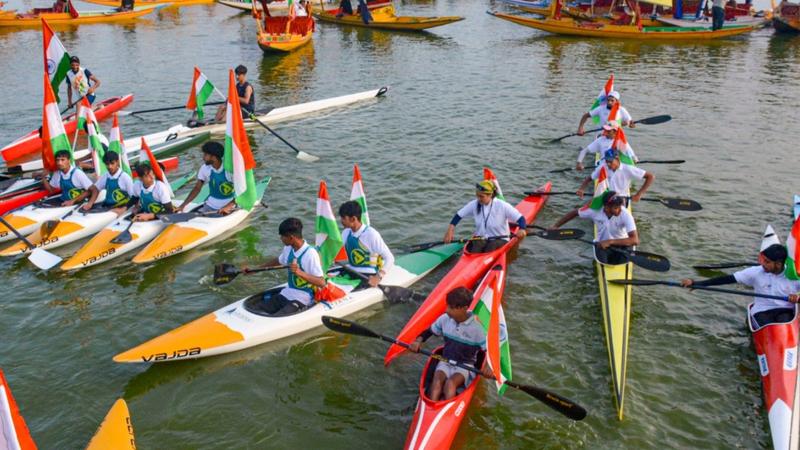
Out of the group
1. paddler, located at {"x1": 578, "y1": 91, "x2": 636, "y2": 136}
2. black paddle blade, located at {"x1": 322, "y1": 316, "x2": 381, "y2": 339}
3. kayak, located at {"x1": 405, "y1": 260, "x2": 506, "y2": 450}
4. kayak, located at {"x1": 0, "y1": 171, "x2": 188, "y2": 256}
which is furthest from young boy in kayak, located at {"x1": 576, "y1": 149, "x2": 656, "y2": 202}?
kayak, located at {"x1": 0, "y1": 171, "x2": 188, "y2": 256}

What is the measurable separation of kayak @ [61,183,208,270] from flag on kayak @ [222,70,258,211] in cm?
197

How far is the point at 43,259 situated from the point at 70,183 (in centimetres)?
272

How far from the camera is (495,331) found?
7.75 m

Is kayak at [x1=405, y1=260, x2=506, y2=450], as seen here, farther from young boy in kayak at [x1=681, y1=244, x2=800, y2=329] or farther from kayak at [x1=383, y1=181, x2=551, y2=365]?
young boy in kayak at [x1=681, y1=244, x2=800, y2=329]

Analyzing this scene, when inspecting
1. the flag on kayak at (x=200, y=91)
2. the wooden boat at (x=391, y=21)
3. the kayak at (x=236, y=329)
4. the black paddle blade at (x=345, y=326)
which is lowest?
the kayak at (x=236, y=329)

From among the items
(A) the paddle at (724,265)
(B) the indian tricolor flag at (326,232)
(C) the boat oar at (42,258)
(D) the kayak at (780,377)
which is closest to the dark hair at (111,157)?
(C) the boat oar at (42,258)

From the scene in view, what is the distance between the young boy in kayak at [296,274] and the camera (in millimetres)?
9531

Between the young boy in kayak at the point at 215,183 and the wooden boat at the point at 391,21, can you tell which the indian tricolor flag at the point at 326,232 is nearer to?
the young boy in kayak at the point at 215,183

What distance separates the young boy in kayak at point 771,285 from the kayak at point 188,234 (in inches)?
412

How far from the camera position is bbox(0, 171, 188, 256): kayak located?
13.0 meters

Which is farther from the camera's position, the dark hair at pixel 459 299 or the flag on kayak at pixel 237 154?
the flag on kayak at pixel 237 154

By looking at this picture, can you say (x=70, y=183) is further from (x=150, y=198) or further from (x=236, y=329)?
(x=236, y=329)

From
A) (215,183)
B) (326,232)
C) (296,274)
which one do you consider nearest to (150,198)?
(215,183)

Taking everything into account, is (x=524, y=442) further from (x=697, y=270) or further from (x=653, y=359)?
(x=697, y=270)
